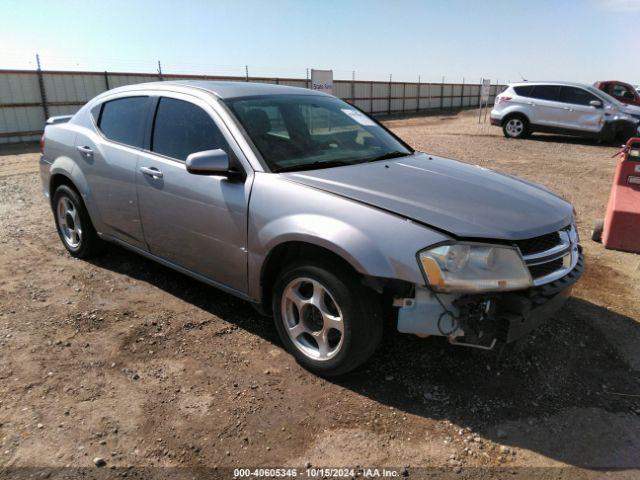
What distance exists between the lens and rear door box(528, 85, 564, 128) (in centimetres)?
1486

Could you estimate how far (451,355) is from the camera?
3.26m

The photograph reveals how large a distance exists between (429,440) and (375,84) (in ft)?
97.3

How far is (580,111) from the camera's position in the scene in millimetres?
14555

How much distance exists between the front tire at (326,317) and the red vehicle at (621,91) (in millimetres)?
18462

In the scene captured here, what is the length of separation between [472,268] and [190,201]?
76.1 inches

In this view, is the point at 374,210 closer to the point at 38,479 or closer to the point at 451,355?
the point at 451,355

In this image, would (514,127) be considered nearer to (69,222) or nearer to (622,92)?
(622,92)

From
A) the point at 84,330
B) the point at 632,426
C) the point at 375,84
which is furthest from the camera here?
the point at 375,84

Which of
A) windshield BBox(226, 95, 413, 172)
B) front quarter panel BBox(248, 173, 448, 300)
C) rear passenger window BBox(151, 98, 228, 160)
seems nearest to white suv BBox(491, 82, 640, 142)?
windshield BBox(226, 95, 413, 172)

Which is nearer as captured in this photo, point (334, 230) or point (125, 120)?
point (334, 230)

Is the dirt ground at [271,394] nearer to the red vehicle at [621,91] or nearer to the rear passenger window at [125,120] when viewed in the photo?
the rear passenger window at [125,120]

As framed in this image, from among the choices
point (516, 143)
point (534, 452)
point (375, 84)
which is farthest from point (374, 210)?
point (375, 84)

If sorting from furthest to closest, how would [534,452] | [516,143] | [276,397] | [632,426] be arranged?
[516,143]
[276,397]
[632,426]
[534,452]

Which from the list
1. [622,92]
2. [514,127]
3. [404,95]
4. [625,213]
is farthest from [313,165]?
[404,95]
